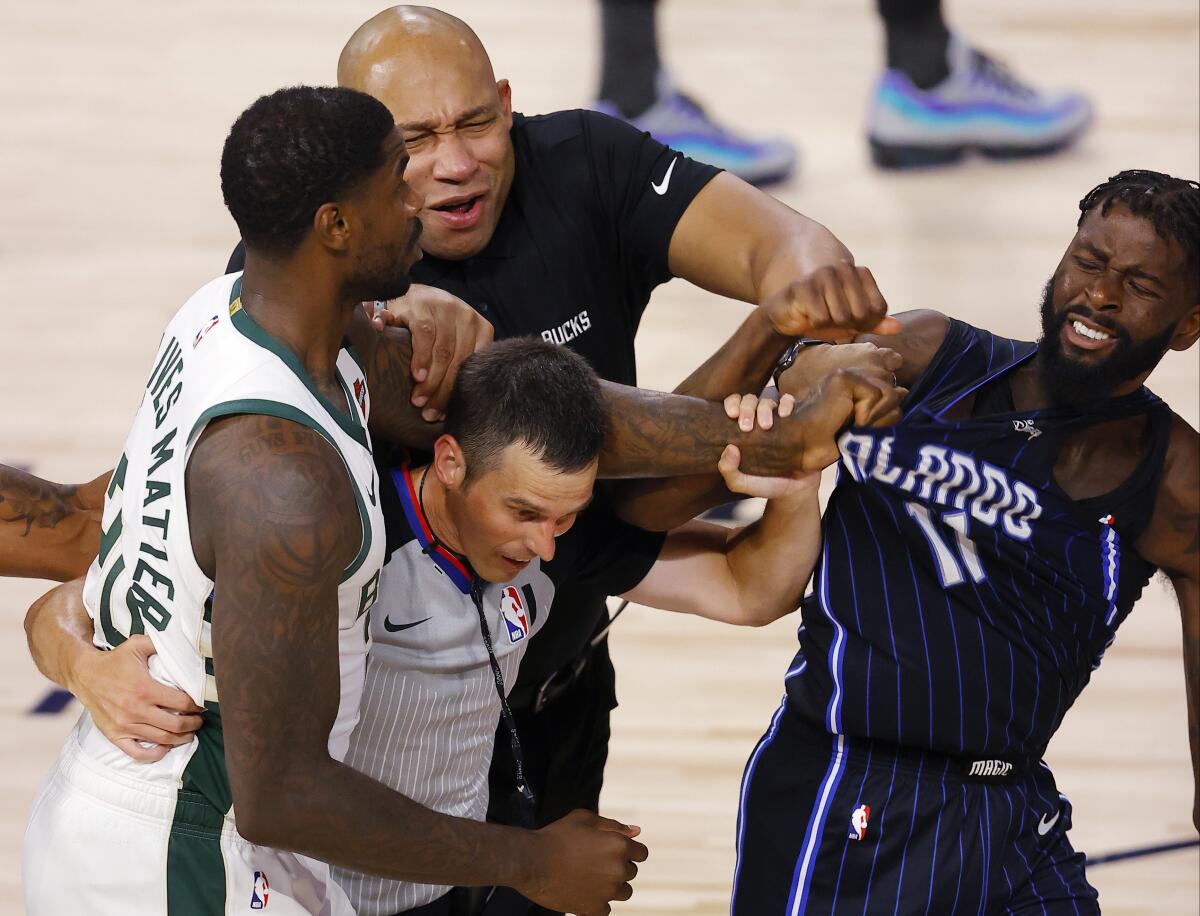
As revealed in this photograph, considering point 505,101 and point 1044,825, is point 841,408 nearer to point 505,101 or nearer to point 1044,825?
point 1044,825

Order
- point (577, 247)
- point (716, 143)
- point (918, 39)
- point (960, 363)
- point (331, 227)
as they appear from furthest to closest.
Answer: point (918, 39) < point (716, 143) < point (577, 247) < point (960, 363) < point (331, 227)

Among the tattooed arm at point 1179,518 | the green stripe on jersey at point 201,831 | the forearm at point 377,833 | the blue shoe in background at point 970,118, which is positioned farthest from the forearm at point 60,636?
the blue shoe in background at point 970,118

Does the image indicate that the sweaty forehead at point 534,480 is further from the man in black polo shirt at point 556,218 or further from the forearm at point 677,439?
the man in black polo shirt at point 556,218

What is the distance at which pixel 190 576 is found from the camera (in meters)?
1.74

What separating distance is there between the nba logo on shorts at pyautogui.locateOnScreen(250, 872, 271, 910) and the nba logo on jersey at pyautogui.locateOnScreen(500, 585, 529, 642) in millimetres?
575

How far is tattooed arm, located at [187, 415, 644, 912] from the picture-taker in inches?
64.1

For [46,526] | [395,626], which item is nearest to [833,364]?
[395,626]

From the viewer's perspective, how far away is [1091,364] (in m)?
2.24

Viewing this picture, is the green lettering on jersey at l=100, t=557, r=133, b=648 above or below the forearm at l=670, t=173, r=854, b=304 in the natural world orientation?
below

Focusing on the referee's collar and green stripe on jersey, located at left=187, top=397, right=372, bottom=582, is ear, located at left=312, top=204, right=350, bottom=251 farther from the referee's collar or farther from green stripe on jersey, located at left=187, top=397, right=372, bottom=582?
the referee's collar

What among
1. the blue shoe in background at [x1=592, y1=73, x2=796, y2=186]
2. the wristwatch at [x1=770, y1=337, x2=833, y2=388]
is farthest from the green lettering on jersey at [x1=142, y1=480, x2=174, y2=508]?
the blue shoe in background at [x1=592, y1=73, x2=796, y2=186]

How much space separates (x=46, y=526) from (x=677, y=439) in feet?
3.07

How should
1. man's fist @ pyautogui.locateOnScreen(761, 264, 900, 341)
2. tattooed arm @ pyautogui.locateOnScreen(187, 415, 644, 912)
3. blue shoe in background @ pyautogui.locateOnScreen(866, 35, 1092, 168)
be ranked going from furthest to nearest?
blue shoe in background @ pyautogui.locateOnScreen(866, 35, 1092, 168) → man's fist @ pyautogui.locateOnScreen(761, 264, 900, 341) → tattooed arm @ pyautogui.locateOnScreen(187, 415, 644, 912)

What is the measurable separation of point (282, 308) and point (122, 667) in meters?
0.50
